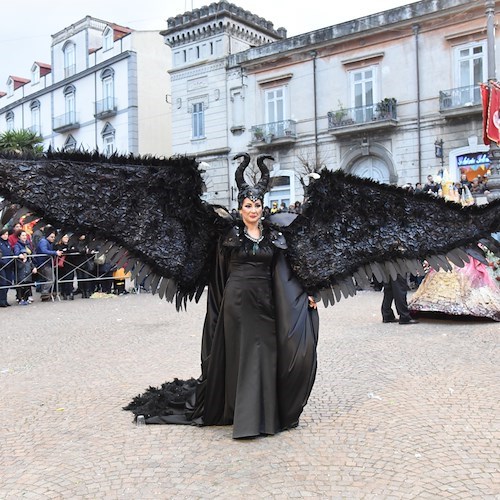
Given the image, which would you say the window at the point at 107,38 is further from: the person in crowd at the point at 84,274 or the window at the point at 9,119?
the person in crowd at the point at 84,274

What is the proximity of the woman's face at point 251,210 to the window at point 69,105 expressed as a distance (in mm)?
35089

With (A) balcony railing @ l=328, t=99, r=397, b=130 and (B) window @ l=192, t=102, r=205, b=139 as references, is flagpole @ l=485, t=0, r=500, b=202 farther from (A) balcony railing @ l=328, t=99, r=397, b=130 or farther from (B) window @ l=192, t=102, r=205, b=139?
(B) window @ l=192, t=102, r=205, b=139

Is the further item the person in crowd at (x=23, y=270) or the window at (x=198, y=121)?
the window at (x=198, y=121)

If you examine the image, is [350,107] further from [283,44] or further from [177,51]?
[177,51]

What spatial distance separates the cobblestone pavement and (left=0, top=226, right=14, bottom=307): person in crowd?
17.8 feet

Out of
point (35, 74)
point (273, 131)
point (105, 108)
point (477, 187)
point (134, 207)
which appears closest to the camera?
point (134, 207)

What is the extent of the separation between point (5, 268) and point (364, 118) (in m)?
15.7

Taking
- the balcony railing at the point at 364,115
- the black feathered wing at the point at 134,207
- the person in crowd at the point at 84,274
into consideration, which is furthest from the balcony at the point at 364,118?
the black feathered wing at the point at 134,207

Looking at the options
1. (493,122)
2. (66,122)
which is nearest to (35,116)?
(66,122)

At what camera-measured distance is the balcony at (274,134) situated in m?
26.2

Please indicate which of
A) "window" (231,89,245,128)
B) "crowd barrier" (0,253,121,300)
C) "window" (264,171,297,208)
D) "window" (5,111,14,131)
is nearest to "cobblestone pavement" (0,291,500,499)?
"crowd barrier" (0,253,121,300)

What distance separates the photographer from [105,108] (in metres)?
35.1

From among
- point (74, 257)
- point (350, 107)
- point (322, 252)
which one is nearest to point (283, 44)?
point (350, 107)

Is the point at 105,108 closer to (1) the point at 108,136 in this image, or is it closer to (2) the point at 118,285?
(1) the point at 108,136
